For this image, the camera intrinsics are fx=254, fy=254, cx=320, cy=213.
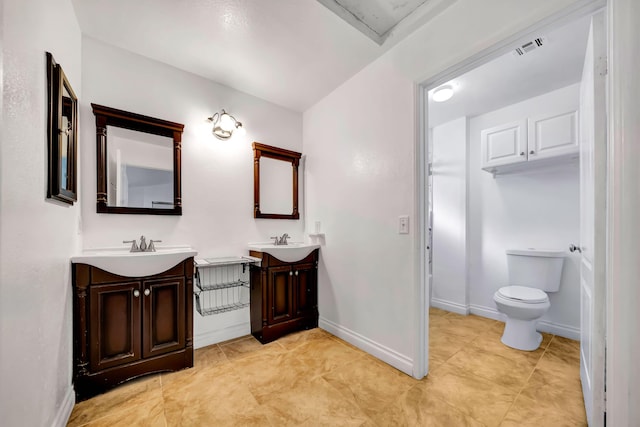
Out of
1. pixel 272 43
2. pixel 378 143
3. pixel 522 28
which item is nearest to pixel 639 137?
pixel 522 28

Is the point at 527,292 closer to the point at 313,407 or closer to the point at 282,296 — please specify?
the point at 313,407

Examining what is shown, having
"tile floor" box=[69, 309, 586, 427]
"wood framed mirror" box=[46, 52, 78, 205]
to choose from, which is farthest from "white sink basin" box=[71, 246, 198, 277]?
"tile floor" box=[69, 309, 586, 427]

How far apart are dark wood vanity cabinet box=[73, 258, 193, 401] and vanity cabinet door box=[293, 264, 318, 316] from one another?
0.96 m

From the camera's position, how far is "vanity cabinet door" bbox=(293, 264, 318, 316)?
250cm

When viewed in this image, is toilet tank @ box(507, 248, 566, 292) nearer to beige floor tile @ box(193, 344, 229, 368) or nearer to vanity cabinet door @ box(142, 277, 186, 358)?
beige floor tile @ box(193, 344, 229, 368)

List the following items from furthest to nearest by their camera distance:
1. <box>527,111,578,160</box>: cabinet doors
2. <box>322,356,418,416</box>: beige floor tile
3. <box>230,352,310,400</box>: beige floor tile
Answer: <box>527,111,578,160</box>: cabinet doors → <box>230,352,310,400</box>: beige floor tile → <box>322,356,418,416</box>: beige floor tile

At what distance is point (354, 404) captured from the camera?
148cm

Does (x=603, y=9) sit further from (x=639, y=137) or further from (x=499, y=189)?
(x=499, y=189)

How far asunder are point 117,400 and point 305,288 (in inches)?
60.8

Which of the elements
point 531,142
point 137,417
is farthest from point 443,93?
point 137,417

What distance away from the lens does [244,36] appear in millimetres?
1828

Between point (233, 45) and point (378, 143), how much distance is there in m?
1.34

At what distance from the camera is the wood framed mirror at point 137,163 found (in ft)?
6.12

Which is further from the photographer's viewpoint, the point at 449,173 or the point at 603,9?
the point at 449,173
